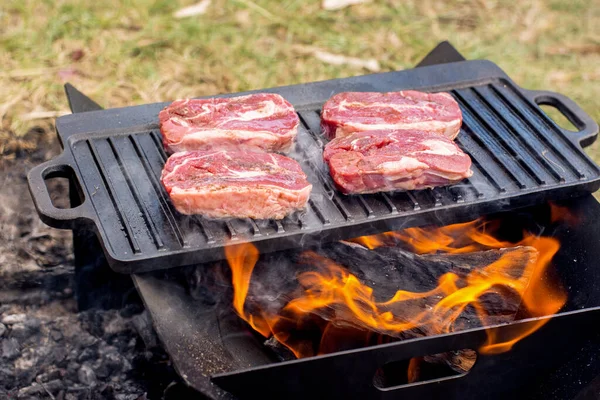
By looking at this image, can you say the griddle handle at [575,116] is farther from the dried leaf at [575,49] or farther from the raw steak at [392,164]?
the dried leaf at [575,49]

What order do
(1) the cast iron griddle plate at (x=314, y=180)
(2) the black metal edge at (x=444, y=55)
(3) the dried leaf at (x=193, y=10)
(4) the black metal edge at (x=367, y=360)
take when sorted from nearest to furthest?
(4) the black metal edge at (x=367, y=360) → (1) the cast iron griddle plate at (x=314, y=180) → (2) the black metal edge at (x=444, y=55) → (3) the dried leaf at (x=193, y=10)

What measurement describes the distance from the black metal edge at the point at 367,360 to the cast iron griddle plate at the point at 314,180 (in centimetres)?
46

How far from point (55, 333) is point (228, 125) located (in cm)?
133

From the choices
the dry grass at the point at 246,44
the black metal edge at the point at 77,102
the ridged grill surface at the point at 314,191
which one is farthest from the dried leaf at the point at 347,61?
the black metal edge at the point at 77,102

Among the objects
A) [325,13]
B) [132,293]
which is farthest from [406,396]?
[325,13]

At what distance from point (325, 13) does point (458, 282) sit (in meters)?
3.66

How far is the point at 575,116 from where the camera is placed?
3.40 meters

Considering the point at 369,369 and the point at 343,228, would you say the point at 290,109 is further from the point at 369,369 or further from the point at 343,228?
the point at 369,369

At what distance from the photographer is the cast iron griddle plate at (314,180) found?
2541mm

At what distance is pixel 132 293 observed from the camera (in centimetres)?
360

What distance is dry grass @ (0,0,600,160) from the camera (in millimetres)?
4949

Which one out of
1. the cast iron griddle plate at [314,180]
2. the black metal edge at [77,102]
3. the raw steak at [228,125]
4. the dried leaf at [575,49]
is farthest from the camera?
the dried leaf at [575,49]

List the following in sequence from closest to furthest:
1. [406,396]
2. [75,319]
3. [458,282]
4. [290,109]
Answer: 1. [406,396]
2. [458,282]
3. [290,109]
4. [75,319]

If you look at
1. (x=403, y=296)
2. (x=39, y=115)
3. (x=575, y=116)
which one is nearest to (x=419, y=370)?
(x=403, y=296)
